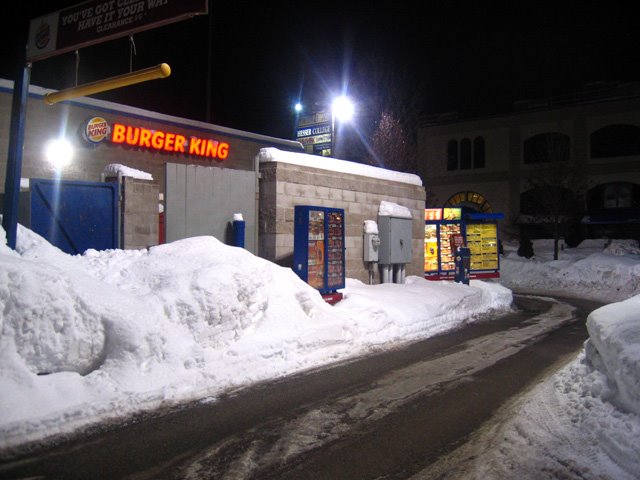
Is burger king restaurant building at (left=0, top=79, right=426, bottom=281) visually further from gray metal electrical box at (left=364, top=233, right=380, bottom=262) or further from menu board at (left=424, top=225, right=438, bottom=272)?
menu board at (left=424, top=225, right=438, bottom=272)

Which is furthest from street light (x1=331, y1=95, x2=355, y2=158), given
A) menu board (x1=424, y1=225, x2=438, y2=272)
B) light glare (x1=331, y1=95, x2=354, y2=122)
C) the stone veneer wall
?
the stone veneer wall

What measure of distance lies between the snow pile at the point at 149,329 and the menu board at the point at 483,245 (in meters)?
10.3

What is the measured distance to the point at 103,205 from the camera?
33.8 feet

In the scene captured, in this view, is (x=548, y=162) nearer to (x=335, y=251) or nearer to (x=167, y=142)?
(x=167, y=142)

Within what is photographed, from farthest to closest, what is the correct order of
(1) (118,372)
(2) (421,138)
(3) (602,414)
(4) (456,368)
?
(2) (421,138), (4) (456,368), (1) (118,372), (3) (602,414)

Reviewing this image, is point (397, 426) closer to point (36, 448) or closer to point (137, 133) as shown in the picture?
point (36, 448)

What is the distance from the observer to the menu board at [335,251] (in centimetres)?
1237

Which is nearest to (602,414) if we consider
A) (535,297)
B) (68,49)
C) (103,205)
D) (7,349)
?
(7,349)

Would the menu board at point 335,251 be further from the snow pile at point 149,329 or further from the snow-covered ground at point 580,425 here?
the snow-covered ground at point 580,425

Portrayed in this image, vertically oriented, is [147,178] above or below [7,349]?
above

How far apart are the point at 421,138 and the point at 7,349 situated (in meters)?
41.1

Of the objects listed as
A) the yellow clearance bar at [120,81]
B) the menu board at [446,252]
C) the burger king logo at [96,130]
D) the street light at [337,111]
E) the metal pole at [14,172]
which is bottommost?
the menu board at [446,252]

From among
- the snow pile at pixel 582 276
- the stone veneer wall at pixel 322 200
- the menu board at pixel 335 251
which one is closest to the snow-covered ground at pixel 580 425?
the menu board at pixel 335 251

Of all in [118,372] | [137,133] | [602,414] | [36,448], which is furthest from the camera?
[137,133]
